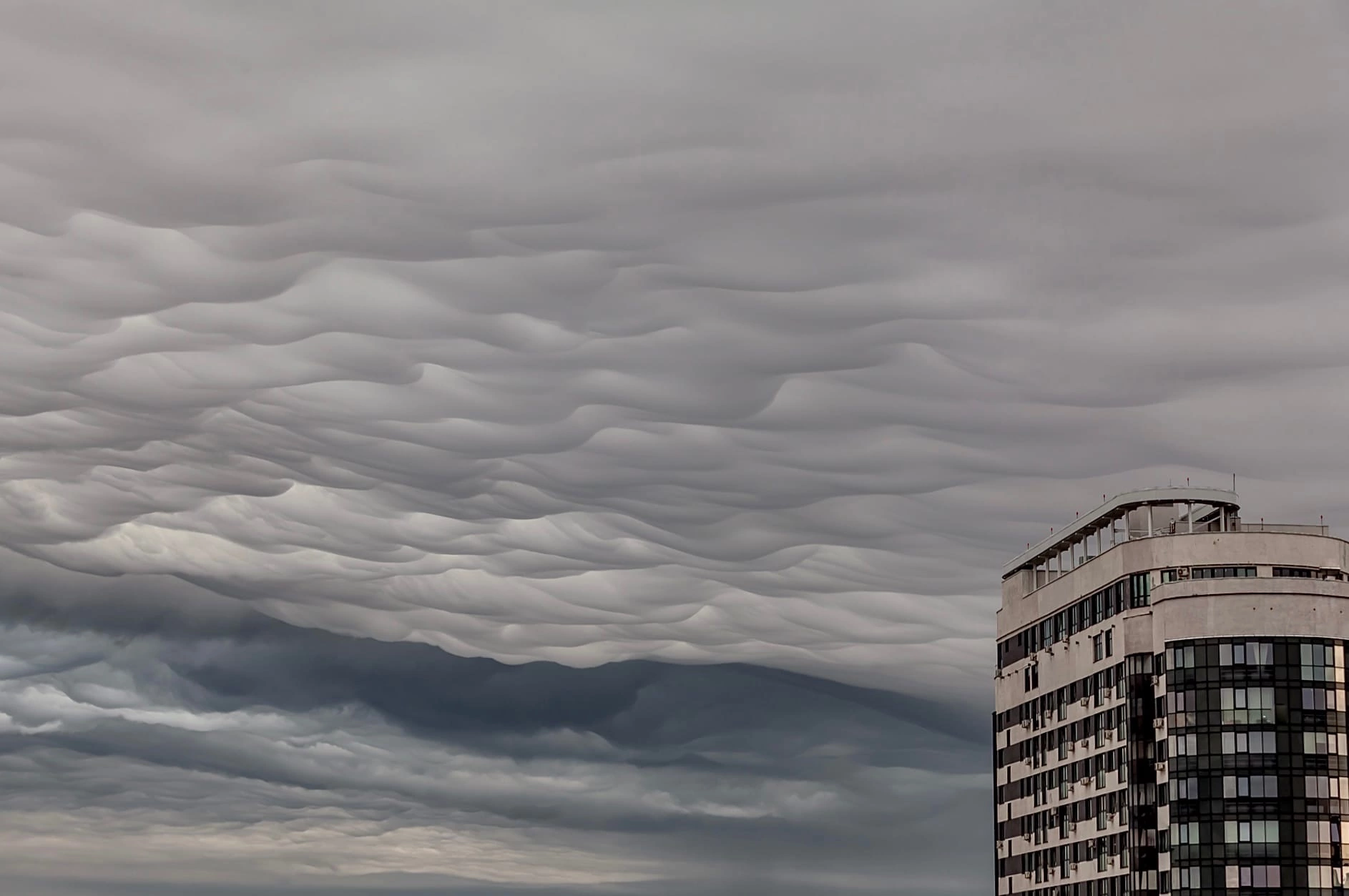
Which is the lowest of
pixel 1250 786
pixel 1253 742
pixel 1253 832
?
pixel 1253 832

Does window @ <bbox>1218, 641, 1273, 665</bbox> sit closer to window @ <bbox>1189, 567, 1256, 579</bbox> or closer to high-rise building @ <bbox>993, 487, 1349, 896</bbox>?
→ high-rise building @ <bbox>993, 487, 1349, 896</bbox>

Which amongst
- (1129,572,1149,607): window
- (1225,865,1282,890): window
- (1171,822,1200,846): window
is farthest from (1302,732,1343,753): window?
(1129,572,1149,607): window

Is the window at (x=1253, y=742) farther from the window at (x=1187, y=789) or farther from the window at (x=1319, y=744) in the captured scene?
the window at (x=1187, y=789)

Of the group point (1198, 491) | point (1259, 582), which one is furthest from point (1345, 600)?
point (1198, 491)

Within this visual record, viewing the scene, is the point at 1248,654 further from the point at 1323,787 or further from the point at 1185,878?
the point at 1185,878

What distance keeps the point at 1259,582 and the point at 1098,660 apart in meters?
20.5

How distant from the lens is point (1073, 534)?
18275cm

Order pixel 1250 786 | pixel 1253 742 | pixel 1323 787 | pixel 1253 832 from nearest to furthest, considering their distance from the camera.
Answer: pixel 1253 832 → pixel 1323 787 → pixel 1250 786 → pixel 1253 742

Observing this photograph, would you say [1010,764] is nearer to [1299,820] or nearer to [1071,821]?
[1071,821]

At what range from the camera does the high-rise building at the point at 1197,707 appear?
154m

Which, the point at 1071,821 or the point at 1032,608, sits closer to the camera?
the point at 1071,821

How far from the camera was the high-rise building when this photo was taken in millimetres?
153625

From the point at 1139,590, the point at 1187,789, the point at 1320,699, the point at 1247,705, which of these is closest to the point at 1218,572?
the point at 1139,590

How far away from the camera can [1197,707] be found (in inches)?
6191
